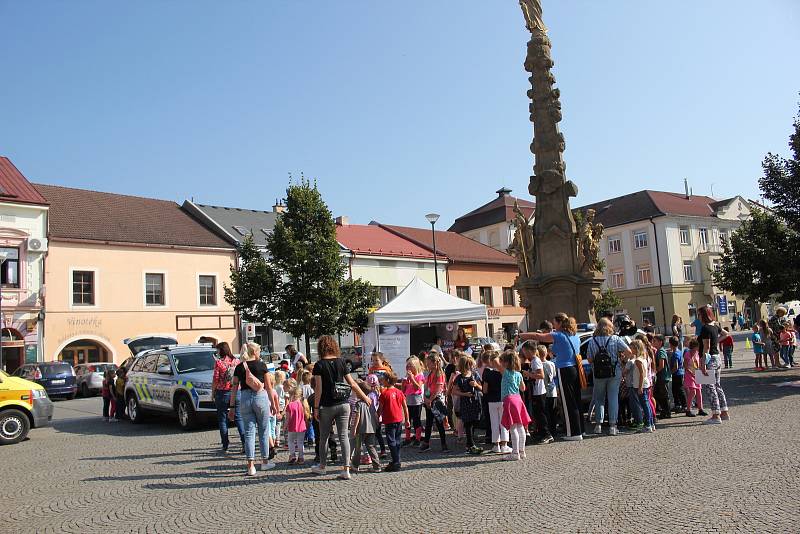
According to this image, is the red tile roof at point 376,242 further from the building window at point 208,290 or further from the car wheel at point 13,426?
the car wheel at point 13,426

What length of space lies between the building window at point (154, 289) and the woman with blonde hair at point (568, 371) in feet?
92.7

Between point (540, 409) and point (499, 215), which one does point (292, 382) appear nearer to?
point (540, 409)

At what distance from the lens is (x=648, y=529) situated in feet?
18.1

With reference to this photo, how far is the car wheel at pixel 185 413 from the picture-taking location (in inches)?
540

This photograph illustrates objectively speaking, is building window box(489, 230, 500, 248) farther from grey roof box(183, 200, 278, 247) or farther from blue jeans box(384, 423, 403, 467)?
blue jeans box(384, 423, 403, 467)

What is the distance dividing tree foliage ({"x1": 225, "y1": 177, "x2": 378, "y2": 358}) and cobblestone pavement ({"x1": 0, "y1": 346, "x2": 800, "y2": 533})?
17162 millimetres

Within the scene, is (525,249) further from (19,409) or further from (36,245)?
(36,245)

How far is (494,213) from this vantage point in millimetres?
63000

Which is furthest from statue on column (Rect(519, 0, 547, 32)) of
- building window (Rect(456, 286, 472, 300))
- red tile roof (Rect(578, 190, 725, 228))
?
red tile roof (Rect(578, 190, 725, 228))

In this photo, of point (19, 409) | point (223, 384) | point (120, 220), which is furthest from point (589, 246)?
point (120, 220)

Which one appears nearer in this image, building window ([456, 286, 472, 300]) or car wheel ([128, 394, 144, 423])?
car wheel ([128, 394, 144, 423])

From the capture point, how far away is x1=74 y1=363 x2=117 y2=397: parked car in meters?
27.1

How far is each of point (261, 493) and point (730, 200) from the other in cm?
6159

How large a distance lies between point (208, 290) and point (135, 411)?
21.6 metres
